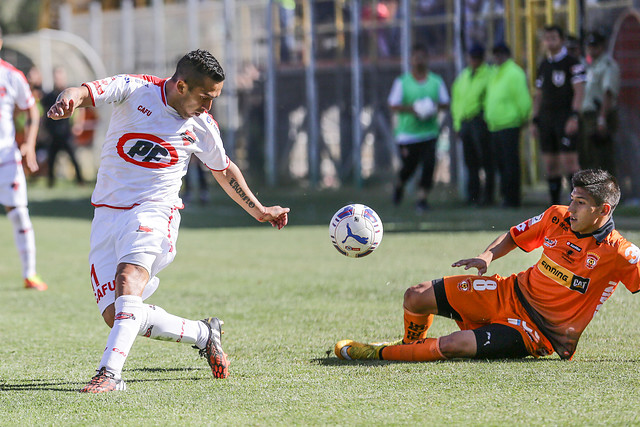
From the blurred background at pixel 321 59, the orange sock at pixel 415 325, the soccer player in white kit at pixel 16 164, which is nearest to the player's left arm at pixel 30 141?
the soccer player in white kit at pixel 16 164

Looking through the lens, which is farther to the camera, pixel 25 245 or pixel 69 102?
pixel 25 245

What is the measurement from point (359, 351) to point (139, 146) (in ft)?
5.46

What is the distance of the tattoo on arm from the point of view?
5625mm

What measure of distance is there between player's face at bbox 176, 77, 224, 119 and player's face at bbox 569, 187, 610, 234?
193 centimetres

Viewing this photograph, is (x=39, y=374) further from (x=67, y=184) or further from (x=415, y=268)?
(x=67, y=184)

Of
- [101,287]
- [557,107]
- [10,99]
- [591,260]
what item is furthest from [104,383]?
[557,107]

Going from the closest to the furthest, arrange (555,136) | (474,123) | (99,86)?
(99,86) → (555,136) → (474,123)

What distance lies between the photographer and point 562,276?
5.33m

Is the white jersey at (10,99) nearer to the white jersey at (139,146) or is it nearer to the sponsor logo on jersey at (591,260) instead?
the white jersey at (139,146)

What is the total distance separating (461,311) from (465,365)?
1.27 feet

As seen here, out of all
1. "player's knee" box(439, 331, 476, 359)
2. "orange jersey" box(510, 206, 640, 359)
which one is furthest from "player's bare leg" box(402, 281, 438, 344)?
"orange jersey" box(510, 206, 640, 359)

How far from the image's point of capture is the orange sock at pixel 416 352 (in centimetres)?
542

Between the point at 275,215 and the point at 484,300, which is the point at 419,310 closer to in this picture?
the point at 484,300

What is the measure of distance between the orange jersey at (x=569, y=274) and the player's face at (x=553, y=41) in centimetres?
778
